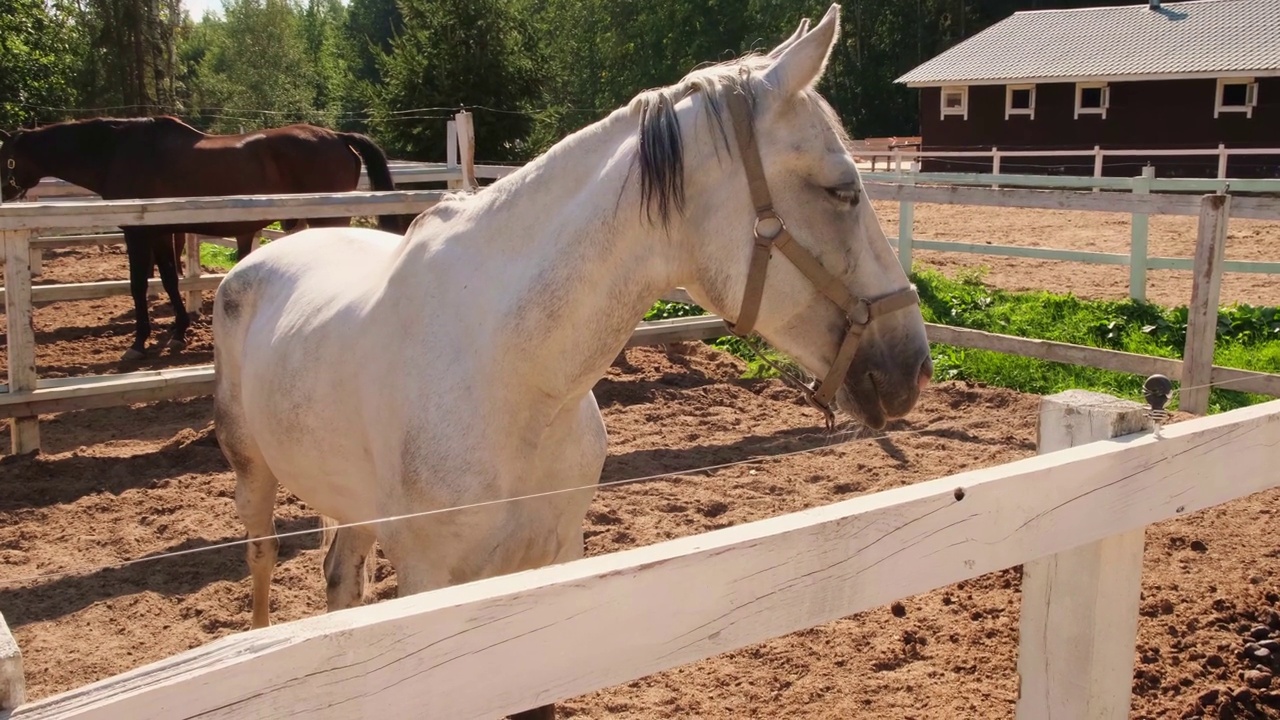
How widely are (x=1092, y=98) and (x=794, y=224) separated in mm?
33031

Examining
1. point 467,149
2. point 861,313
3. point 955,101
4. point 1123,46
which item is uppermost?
point 1123,46

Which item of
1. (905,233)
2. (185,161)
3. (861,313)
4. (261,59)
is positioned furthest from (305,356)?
(261,59)

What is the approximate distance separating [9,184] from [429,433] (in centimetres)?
1024

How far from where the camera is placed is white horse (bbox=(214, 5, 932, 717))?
83.1 inches

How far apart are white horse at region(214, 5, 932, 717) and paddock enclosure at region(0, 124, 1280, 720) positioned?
323 millimetres

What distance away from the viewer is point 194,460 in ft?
20.6

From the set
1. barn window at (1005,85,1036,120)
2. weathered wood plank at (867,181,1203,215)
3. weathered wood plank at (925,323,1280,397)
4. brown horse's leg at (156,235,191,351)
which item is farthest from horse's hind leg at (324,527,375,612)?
barn window at (1005,85,1036,120)

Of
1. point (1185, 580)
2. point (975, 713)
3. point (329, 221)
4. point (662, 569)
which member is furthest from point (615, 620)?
point (329, 221)

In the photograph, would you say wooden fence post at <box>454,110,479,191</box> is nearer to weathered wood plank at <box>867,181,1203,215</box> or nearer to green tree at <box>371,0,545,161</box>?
weathered wood plank at <box>867,181,1203,215</box>

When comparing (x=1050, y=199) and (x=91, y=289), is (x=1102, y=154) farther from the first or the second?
(x=91, y=289)

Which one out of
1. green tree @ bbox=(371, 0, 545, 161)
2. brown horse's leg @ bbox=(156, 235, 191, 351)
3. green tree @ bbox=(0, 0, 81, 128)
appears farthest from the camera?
green tree @ bbox=(0, 0, 81, 128)

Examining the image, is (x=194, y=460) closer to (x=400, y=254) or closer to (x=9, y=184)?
(x=400, y=254)

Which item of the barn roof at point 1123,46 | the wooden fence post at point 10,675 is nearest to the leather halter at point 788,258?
the wooden fence post at point 10,675

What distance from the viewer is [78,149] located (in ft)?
32.8
